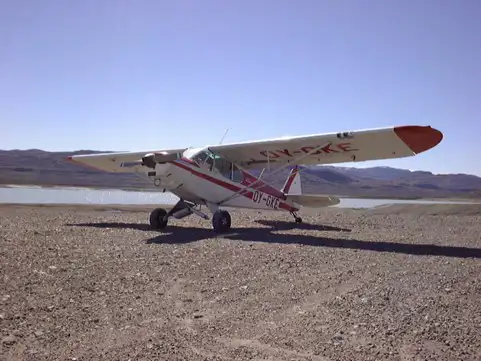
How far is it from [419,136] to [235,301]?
7384mm

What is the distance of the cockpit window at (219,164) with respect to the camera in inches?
533

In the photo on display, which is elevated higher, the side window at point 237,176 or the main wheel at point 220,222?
the side window at point 237,176

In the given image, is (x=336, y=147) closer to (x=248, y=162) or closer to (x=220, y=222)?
(x=248, y=162)

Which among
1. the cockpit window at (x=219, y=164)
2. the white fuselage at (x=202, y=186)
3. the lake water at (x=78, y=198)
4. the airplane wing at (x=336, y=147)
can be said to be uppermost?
the airplane wing at (x=336, y=147)

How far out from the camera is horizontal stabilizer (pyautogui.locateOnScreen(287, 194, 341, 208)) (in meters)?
15.8

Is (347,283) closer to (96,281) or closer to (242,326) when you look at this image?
(242,326)

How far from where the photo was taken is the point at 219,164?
14078 mm

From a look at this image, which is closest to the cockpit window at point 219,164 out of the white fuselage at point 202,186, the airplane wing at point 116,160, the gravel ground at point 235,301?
the white fuselage at point 202,186

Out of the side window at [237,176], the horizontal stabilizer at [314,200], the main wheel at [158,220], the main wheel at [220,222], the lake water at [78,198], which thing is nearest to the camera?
the main wheel at [220,222]

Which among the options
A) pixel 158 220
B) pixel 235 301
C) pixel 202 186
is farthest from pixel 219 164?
pixel 235 301

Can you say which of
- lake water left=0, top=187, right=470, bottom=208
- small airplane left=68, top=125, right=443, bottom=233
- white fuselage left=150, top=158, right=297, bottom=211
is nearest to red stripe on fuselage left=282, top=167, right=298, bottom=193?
small airplane left=68, top=125, right=443, bottom=233

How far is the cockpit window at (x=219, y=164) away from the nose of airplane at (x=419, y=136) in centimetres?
566

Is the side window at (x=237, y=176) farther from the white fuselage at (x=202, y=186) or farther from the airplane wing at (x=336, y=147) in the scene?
the airplane wing at (x=336, y=147)

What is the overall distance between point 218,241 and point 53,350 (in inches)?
246
